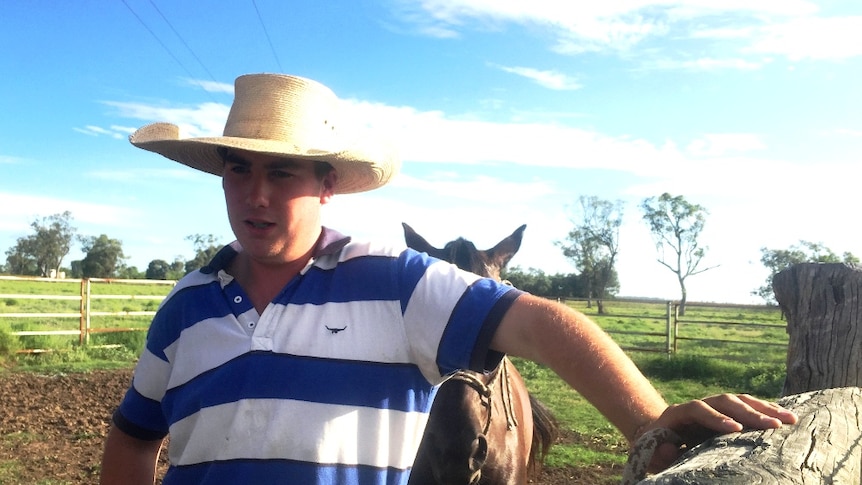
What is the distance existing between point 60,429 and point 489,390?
616 centimetres

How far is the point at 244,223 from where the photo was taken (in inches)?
74.9

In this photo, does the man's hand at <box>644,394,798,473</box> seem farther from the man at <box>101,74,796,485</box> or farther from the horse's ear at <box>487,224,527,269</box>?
the horse's ear at <box>487,224,527,269</box>

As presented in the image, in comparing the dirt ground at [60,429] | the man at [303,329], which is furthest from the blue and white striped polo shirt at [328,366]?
the dirt ground at [60,429]

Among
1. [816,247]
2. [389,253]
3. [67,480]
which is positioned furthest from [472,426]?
[816,247]

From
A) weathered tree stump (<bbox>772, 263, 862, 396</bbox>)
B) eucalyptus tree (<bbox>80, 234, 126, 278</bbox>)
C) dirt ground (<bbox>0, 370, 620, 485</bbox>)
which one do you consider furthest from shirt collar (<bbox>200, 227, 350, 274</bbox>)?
eucalyptus tree (<bbox>80, 234, 126, 278</bbox>)

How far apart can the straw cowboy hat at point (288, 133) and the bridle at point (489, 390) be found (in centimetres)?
115

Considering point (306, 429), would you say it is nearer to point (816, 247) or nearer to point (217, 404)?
point (217, 404)

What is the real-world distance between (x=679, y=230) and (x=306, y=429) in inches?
2199

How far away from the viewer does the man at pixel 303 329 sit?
1.67 m

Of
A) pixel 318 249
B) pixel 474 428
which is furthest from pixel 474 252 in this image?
pixel 318 249

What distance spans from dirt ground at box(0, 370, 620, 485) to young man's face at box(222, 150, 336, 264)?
4.66m

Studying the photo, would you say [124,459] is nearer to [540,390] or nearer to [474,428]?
[474,428]

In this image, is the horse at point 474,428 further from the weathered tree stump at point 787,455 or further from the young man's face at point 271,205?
the weathered tree stump at point 787,455

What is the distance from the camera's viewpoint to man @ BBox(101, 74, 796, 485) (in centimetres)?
167
